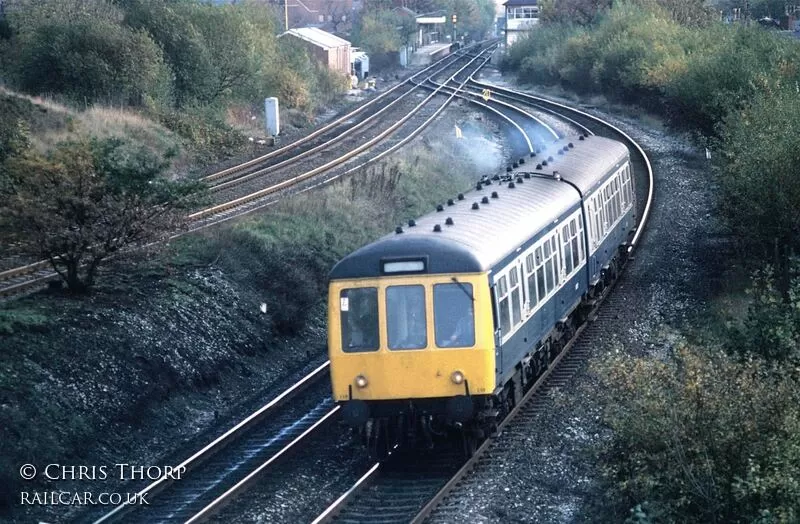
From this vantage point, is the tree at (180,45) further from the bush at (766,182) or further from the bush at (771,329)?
the bush at (771,329)

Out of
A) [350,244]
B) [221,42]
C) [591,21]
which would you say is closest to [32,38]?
[221,42]

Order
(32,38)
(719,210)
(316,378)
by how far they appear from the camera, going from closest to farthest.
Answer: (316,378), (719,210), (32,38)

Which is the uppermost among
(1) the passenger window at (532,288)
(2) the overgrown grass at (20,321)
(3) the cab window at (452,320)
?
(3) the cab window at (452,320)

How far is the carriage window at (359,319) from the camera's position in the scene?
12.0m

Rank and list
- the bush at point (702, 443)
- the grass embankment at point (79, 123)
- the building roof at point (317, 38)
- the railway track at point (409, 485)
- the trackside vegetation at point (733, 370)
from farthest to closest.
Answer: the building roof at point (317, 38)
the grass embankment at point (79, 123)
the railway track at point (409, 485)
the trackside vegetation at point (733, 370)
the bush at point (702, 443)

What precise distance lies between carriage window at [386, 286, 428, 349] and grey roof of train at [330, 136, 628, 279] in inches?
11.7

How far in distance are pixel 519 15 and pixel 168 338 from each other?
7098cm

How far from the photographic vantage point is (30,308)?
49.4 feet

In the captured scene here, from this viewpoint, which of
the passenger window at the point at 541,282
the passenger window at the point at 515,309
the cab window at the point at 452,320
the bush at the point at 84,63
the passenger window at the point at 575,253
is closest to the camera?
the cab window at the point at 452,320

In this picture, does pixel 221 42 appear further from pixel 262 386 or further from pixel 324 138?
pixel 262 386

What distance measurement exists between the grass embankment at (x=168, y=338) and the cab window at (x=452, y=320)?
4.02m

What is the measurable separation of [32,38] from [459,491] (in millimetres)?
25022

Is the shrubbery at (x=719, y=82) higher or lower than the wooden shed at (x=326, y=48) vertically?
higher

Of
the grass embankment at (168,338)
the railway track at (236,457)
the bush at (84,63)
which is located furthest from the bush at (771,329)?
the bush at (84,63)
